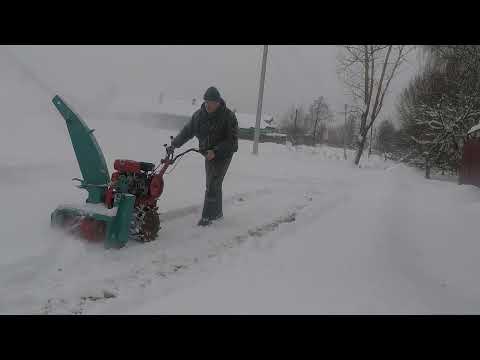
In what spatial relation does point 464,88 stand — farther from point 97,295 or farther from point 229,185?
point 97,295

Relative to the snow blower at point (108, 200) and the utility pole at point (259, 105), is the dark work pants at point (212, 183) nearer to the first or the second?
the snow blower at point (108, 200)

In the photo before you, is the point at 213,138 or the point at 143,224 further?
the point at 213,138

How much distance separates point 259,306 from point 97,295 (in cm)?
127

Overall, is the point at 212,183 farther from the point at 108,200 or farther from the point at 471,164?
the point at 471,164

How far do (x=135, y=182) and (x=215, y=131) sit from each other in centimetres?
160

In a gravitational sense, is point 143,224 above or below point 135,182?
below

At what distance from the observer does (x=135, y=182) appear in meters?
4.72

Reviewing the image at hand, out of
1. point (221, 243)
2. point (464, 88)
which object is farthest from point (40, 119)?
point (464, 88)

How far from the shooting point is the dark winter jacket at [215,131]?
5.86 meters

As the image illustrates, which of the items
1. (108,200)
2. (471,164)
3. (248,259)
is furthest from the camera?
(471,164)

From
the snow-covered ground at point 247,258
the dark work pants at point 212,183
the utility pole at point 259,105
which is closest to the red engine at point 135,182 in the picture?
the snow-covered ground at point 247,258

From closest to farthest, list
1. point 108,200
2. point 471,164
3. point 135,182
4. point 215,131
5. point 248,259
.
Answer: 1. point 248,259
2. point 108,200
3. point 135,182
4. point 215,131
5. point 471,164

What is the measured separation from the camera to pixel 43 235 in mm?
4406

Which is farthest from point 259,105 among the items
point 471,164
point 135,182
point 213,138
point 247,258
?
point 247,258
